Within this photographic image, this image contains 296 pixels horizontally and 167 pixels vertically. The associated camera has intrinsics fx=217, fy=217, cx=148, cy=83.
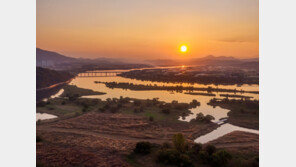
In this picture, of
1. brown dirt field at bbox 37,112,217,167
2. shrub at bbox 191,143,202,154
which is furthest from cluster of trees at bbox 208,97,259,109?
shrub at bbox 191,143,202,154

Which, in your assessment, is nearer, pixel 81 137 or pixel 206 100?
pixel 81 137

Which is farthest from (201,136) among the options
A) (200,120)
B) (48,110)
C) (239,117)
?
(48,110)

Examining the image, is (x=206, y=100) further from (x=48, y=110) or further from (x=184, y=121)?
(x=48, y=110)

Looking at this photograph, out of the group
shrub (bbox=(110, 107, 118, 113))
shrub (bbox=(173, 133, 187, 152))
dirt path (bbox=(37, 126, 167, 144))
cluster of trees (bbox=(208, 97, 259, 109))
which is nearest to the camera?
shrub (bbox=(173, 133, 187, 152))

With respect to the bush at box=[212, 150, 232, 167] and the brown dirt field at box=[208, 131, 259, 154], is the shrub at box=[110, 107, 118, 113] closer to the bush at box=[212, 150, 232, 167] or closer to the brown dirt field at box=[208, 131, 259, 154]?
the brown dirt field at box=[208, 131, 259, 154]

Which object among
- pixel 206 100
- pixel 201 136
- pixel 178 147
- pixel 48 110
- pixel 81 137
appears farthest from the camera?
pixel 206 100

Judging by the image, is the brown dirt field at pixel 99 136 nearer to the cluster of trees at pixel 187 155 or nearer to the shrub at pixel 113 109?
the shrub at pixel 113 109

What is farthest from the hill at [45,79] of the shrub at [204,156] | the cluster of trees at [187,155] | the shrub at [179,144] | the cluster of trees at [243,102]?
the shrub at [204,156]

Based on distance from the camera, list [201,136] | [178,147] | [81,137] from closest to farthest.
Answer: [178,147], [81,137], [201,136]
